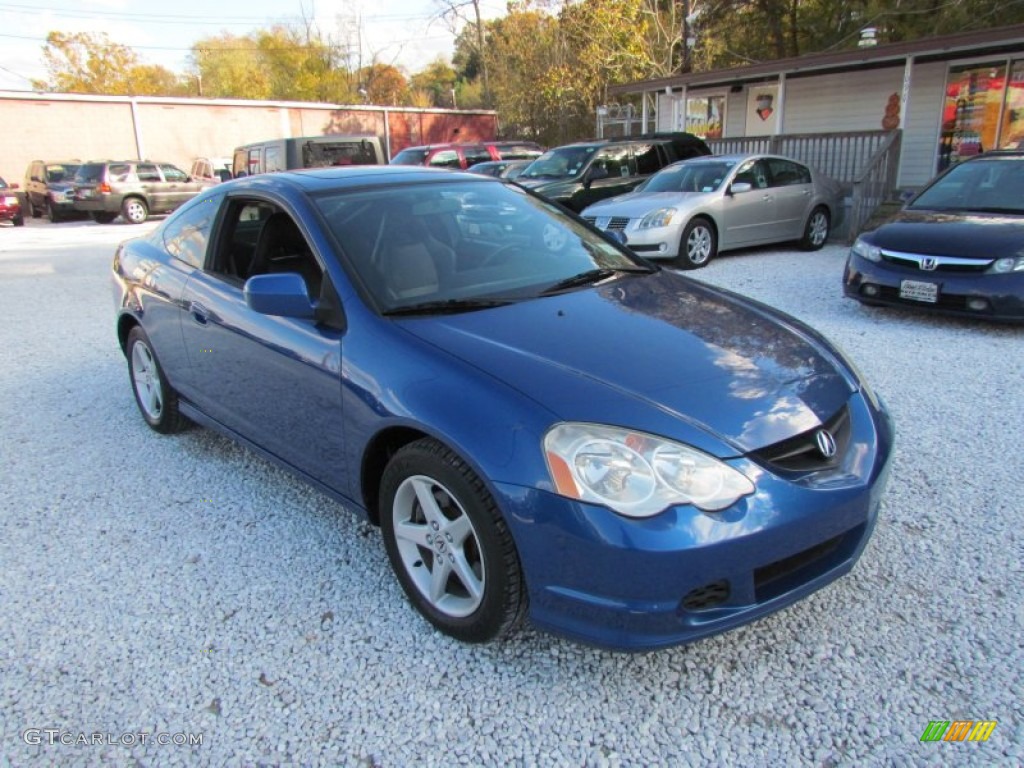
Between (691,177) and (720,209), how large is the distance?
30.6 inches

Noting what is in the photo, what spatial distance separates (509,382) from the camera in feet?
7.45

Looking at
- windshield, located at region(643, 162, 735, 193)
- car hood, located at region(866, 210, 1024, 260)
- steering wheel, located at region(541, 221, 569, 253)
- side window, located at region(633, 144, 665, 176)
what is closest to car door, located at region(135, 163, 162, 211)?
side window, located at region(633, 144, 665, 176)

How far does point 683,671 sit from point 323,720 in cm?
115

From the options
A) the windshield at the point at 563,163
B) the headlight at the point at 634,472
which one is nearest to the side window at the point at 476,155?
the windshield at the point at 563,163

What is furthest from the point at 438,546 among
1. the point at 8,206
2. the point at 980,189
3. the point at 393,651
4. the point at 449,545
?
the point at 8,206

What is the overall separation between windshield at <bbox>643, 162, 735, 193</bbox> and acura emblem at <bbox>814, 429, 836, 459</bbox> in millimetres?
8099

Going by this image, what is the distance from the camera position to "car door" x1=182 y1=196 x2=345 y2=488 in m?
2.84

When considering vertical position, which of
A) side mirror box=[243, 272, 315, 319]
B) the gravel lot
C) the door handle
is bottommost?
the gravel lot

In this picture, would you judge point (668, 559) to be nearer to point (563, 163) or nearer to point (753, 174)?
point (753, 174)

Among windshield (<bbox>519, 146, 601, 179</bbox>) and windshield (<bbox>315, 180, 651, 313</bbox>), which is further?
windshield (<bbox>519, 146, 601, 179</bbox>)

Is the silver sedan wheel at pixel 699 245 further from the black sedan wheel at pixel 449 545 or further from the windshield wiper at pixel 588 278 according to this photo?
the black sedan wheel at pixel 449 545

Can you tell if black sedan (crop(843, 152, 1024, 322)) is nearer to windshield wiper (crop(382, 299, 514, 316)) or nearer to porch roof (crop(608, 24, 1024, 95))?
windshield wiper (crop(382, 299, 514, 316))

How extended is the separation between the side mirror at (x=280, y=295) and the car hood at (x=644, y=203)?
24.2ft

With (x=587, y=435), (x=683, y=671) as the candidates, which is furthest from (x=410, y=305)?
(x=683, y=671)
